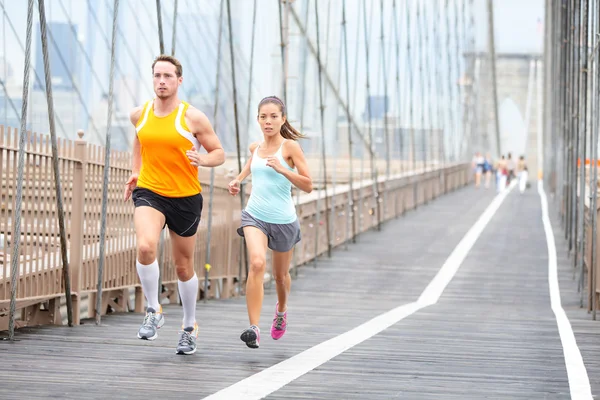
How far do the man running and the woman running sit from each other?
0.30 metres

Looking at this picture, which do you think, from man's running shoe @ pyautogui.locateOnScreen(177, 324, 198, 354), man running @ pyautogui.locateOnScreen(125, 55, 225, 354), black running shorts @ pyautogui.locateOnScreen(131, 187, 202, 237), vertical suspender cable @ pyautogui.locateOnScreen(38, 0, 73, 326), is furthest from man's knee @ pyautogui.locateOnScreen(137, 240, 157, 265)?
vertical suspender cable @ pyautogui.locateOnScreen(38, 0, 73, 326)

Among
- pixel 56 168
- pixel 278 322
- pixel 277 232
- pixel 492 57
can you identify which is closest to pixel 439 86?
pixel 492 57

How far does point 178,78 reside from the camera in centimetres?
600

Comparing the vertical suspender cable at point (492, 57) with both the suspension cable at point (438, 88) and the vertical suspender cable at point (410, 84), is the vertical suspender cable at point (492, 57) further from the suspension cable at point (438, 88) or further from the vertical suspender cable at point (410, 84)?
the vertical suspender cable at point (410, 84)

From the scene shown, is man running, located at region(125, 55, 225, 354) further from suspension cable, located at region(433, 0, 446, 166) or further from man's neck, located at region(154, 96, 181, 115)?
suspension cable, located at region(433, 0, 446, 166)

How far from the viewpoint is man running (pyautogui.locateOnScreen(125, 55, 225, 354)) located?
5883mm

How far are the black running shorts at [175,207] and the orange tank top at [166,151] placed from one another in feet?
Result: 0.09

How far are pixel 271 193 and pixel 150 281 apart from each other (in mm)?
729

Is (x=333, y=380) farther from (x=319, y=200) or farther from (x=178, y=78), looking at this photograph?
(x=319, y=200)

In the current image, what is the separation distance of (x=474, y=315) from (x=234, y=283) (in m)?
3.45

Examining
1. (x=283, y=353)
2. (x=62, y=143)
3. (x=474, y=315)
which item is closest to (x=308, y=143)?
(x=474, y=315)

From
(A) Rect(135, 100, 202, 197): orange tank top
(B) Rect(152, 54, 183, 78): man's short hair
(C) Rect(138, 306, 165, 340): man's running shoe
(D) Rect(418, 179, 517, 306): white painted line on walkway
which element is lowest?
(D) Rect(418, 179, 517, 306): white painted line on walkway

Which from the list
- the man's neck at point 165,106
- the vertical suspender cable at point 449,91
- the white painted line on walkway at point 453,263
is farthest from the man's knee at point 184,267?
the vertical suspender cable at point 449,91

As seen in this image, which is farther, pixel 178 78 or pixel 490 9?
pixel 490 9
